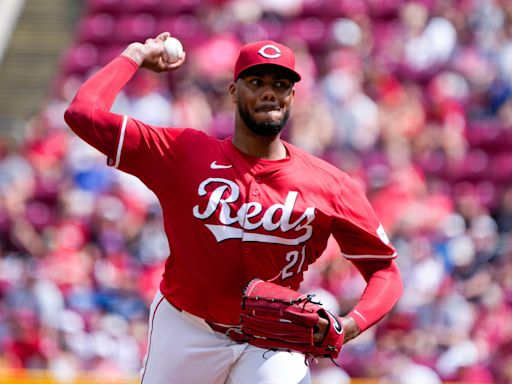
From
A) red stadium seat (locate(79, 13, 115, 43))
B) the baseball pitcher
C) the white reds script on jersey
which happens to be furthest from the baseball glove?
red stadium seat (locate(79, 13, 115, 43))

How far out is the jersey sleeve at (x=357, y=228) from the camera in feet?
13.9

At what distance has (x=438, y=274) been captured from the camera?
8680 mm

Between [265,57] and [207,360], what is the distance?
1.12 metres

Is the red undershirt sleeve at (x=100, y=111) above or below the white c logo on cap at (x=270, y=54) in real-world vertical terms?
below

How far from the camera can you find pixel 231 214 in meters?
4.18

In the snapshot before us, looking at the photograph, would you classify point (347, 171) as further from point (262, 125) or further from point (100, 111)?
point (100, 111)

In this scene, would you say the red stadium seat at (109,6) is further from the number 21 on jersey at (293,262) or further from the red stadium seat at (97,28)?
the number 21 on jersey at (293,262)

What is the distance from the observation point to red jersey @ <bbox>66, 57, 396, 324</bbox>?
13.6 ft

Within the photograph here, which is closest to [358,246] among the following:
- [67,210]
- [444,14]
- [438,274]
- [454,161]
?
[438,274]

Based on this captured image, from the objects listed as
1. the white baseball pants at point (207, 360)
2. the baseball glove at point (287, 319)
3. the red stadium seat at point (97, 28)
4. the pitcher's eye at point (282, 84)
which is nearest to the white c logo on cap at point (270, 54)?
the pitcher's eye at point (282, 84)

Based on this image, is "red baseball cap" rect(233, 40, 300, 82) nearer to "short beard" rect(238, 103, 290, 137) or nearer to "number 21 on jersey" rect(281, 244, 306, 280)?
"short beard" rect(238, 103, 290, 137)

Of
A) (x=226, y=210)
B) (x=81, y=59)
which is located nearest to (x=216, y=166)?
(x=226, y=210)

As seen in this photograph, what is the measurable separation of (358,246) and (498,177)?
5.81 m

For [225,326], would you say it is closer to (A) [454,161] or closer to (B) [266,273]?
(B) [266,273]
